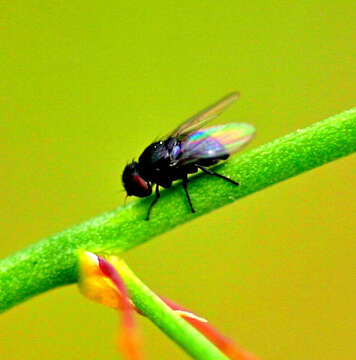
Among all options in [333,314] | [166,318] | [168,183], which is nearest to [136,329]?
[166,318]

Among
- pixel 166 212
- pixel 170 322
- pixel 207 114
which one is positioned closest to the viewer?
pixel 170 322

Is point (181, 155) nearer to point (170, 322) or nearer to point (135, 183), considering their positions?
point (135, 183)

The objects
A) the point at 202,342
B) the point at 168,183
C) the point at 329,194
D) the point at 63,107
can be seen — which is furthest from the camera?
the point at 63,107

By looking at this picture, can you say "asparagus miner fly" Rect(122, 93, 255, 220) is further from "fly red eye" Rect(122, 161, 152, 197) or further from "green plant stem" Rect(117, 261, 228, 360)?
"green plant stem" Rect(117, 261, 228, 360)

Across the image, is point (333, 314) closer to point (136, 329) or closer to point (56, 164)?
point (56, 164)

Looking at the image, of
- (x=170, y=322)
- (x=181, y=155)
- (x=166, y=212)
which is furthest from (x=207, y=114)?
(x=170, y=322)

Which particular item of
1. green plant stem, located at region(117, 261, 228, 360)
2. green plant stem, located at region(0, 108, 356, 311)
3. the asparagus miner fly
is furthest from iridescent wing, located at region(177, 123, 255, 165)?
green plant stem, located at region(117, 261, 228, 360)
